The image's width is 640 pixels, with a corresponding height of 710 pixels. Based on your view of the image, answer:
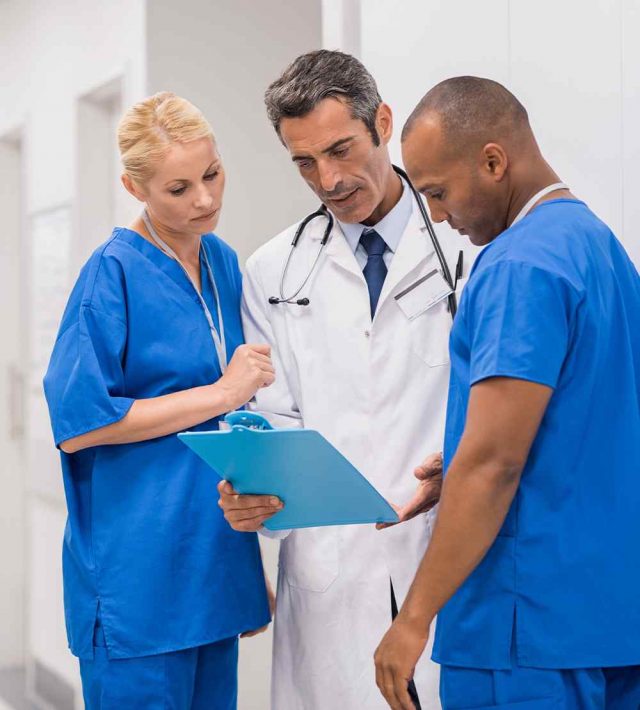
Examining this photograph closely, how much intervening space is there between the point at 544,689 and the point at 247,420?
1.60ft

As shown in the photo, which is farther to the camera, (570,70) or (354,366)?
(354,366)

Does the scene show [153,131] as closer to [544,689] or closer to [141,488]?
[141,488]

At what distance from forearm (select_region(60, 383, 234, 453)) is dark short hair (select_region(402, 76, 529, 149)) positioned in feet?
1.89

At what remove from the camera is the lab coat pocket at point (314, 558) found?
1604 millimetres

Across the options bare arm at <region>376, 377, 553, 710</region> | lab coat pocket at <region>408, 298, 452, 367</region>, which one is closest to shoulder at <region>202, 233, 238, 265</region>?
lab coat pocket at <region>408, 298, 452, 367</region>

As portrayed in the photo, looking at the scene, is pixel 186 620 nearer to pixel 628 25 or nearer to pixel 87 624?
pixel 87 624

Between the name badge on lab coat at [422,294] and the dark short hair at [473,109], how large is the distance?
429 mm

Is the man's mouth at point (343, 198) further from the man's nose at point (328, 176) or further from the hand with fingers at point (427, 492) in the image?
the hand with fingers at point (427, 492)

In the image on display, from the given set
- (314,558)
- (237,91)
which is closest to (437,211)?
(314,558)

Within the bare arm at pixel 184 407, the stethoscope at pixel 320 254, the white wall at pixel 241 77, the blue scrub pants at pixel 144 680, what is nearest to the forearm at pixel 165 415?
the bare arm at pixel 184 407

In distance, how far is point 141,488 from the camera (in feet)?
5.18

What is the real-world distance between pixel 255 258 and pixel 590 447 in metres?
0.80

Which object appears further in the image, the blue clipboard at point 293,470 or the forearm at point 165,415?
the forearm at point 165,415

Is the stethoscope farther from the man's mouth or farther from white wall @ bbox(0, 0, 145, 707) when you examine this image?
white wall @ bbox(0, 0, 145, 707)
